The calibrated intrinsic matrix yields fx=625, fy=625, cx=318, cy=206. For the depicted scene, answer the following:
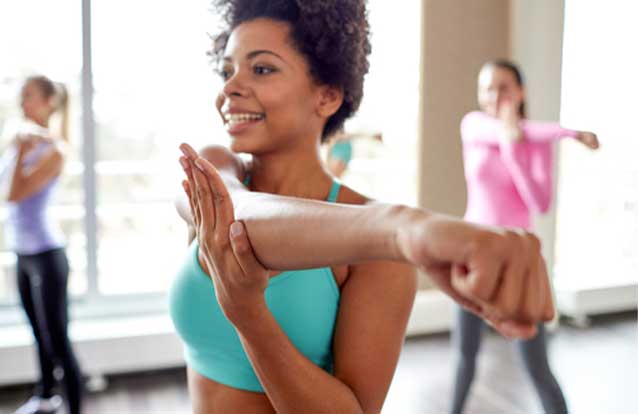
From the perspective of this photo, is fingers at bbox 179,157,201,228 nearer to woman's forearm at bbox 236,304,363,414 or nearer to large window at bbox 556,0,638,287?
woman's forearm at bbox 236,304,363,414

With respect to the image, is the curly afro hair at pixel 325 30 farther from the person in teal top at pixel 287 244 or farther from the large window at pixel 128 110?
the large window at pixel 128 110

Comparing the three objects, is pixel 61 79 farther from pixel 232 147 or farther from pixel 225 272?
pixel 225 272

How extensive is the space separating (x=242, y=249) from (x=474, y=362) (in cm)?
202

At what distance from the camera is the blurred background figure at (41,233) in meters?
2.44

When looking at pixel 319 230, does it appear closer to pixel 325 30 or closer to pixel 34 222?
pixel 325 30

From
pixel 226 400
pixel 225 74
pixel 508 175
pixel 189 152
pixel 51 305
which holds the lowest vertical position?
pixel 51 305

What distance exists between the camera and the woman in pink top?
7.41 ft

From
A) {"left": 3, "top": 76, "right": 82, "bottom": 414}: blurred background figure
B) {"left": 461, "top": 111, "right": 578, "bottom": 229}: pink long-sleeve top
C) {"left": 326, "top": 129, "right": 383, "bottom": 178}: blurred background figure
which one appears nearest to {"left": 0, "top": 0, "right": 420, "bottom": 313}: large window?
{"left": 3, "top": 76, "right": 82, "bottom": 414}: blurred background figure

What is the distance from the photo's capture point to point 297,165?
103 centimetres

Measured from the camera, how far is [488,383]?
327cm

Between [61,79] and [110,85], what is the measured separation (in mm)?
254

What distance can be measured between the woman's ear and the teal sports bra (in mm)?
280

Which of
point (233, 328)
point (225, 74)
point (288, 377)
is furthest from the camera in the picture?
point (225, 74)

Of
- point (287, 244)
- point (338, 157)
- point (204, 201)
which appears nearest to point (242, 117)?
point (204, 201)
